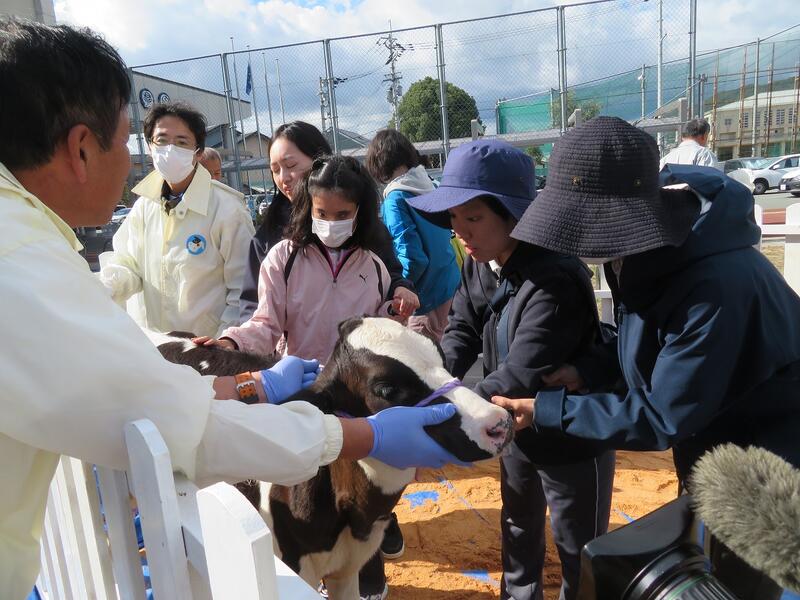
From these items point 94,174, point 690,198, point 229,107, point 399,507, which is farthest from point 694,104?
point 94,174

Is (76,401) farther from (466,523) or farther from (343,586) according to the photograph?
(466,523)

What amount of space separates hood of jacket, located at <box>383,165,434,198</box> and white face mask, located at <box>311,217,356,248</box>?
1.37 metres

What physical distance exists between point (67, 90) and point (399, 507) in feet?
10.1

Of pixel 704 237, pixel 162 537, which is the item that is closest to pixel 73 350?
pixel 162 537

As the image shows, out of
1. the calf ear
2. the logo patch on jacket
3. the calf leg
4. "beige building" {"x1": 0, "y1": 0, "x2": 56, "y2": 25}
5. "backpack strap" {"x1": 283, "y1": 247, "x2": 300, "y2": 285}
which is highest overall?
"beige building" {"x1": 0, "y1": 0, "x2": 56, "y2": 25}

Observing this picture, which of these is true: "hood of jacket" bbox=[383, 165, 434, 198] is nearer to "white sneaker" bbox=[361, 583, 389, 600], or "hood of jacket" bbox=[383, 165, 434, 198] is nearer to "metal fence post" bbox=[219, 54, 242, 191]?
"white sneaker" bbox=[361, 583, 389, 600]

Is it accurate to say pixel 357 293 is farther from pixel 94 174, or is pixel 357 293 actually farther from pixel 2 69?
pixel 2 69

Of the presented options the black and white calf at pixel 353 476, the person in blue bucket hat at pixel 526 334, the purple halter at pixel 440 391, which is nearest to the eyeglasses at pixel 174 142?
the person in blue bucket hat at pixel 526 334

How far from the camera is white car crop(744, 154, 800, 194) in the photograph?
25797 mm

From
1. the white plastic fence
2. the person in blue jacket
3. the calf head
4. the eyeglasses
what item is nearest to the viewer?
the white plastic fence

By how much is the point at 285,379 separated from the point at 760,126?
5348cm

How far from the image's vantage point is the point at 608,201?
1.50m

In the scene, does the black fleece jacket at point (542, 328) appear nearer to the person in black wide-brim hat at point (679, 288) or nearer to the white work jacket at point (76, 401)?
the person in black wide-brim hat at point (679, 288)

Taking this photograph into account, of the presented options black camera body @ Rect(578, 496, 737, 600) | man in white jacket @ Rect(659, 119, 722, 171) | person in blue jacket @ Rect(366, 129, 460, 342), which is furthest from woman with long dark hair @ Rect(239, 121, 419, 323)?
man in white jacket @ Rect(659, 119, 722, 171)
